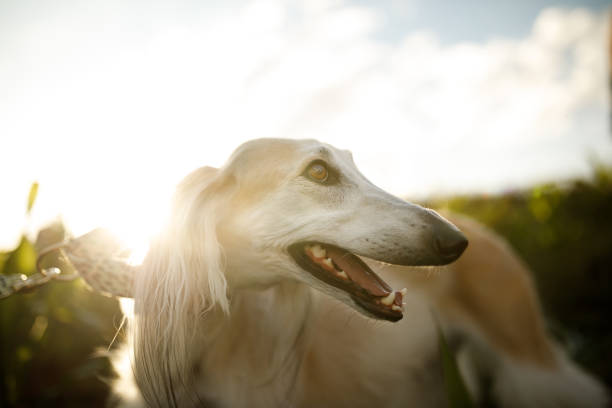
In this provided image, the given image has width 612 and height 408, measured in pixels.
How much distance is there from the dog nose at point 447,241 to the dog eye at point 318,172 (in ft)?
1.63

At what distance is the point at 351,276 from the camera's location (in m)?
1.32

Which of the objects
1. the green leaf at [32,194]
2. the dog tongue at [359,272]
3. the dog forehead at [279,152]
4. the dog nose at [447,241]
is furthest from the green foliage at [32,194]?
the dog nose at [447,241]

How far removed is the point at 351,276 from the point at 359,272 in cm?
4

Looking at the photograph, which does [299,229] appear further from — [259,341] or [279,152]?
[259,341]

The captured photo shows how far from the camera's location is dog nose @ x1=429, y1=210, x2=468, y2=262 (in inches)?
46.6

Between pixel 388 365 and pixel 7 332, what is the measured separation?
7.62ft

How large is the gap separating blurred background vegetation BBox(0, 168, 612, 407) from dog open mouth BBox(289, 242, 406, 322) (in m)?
1.27

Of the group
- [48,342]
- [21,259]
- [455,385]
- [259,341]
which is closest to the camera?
[455,385]

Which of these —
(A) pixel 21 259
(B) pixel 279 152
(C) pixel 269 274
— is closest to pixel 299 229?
(C) pixel 269 274

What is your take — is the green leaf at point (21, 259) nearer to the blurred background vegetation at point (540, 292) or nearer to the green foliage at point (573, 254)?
the blurred background vegetation at point (540, 292)

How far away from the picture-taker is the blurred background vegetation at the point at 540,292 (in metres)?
2.10

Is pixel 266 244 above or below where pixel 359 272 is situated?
above

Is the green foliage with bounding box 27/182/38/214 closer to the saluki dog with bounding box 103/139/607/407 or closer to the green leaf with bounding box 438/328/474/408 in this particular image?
the saluki dog with bounding box 103/139/607/407

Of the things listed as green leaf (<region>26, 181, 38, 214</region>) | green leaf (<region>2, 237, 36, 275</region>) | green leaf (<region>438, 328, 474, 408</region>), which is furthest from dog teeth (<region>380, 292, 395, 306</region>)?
green leaf (<region>2, 237, 36, 275</region>)
